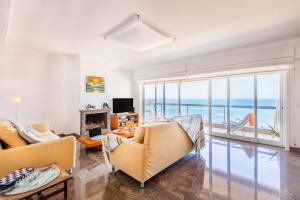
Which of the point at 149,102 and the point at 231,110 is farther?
the point at 149,102

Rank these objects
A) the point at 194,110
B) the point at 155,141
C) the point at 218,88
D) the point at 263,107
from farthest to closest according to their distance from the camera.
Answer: the point at 194,110, the point at 218,88, the point at 263,107, the point at 155,141

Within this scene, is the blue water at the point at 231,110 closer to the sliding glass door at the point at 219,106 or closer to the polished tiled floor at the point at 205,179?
the sliding glass door at the point at 219,106

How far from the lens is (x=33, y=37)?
313cm

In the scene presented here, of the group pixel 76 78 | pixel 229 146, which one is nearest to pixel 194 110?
pixel 229 146

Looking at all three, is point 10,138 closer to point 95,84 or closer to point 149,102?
point 95,84

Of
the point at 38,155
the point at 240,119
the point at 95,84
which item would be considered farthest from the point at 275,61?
the point at 95,84

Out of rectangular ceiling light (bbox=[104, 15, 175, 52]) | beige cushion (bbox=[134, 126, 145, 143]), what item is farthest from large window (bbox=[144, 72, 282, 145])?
beige cushion (bbox=[134, 126, 145, 143])

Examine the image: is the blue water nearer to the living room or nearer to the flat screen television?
the living room

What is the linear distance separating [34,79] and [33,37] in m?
1.39

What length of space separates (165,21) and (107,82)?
358 centimetres

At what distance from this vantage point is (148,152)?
196cm

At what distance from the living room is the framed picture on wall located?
34mm

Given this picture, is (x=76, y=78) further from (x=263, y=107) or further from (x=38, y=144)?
(x=263, y=107)

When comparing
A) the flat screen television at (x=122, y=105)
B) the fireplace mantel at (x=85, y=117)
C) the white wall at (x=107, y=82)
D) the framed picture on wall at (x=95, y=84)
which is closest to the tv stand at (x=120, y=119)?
the flat screen television at (x=122, y=105)
